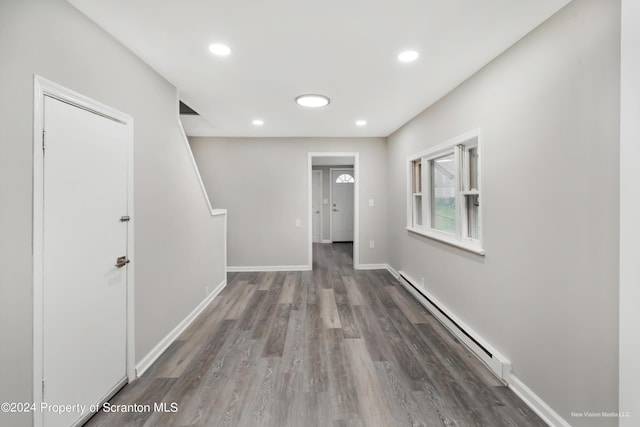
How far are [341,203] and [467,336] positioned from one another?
20.1ft

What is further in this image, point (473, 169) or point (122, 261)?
point (473, 169)

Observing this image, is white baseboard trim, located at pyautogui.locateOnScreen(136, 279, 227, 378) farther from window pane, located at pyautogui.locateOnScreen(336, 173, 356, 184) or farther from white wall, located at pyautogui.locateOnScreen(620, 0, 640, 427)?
window pane, located at pyautogui.locateOnScreen(336, 173, 356, 184)

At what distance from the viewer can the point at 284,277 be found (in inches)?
182

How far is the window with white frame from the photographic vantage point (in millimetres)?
2619

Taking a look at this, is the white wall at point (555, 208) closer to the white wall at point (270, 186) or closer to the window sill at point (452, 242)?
the window sill at point (452, 242)

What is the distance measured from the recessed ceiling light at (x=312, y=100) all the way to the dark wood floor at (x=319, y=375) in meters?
2.42

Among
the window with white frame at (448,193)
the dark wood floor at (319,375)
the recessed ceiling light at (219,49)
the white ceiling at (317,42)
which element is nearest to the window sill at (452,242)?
Answer: the window with white frame at (448,193)

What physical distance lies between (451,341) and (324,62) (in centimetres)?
271

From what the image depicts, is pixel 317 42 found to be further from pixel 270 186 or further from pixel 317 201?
pixel 317 201

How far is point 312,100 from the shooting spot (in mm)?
3012

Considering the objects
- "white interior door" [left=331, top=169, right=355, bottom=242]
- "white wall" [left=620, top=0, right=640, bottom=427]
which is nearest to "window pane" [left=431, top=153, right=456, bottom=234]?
"white wall" [left=620, top=0, right=640, bottom=427]

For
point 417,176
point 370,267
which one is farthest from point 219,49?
point 370,267

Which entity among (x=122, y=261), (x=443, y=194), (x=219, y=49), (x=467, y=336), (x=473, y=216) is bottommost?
(x=467, y=336)

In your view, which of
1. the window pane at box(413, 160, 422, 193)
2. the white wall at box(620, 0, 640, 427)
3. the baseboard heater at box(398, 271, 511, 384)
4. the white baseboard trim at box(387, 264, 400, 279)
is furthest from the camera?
the white baseboard trim at box(387, 264, 400, 279)
